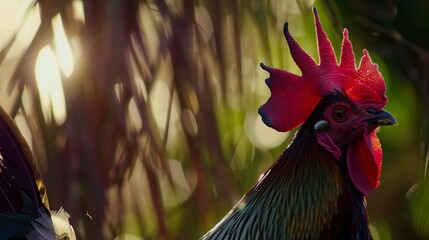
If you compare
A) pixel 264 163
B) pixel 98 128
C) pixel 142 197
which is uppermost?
pixel 98 128

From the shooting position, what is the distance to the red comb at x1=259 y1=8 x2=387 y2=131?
11.4ft

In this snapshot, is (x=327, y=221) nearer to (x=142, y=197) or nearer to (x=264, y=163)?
(x=142, y=197)

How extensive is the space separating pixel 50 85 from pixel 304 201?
138 centimetres

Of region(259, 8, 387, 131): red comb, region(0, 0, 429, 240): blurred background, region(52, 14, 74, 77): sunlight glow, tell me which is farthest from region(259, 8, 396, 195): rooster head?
region(52, 14, 74, 77): sunlight glow

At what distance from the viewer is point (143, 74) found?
4309 millimetres

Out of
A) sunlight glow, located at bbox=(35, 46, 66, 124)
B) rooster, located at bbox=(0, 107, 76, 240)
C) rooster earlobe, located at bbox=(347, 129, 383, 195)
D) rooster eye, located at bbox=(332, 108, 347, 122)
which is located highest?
sunlight glow, located at bbox=(35, 46, 66, 124)

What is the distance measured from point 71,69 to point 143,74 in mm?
298

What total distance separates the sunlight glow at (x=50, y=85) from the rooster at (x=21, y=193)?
68cm

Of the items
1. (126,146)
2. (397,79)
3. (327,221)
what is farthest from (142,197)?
(397,79)

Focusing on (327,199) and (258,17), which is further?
(258,17)

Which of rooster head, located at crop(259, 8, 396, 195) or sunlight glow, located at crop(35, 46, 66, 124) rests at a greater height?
sunlight glow, located at crop(35, 46, 66, 124)

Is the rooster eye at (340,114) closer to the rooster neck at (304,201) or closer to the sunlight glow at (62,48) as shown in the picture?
the rooster neck at (304,201)

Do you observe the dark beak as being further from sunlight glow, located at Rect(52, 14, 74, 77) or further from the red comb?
sunlight glow, located at Rect(52, 14, 74, 77)

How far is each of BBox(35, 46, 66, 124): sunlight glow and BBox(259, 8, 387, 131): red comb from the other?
1058 millimetres
